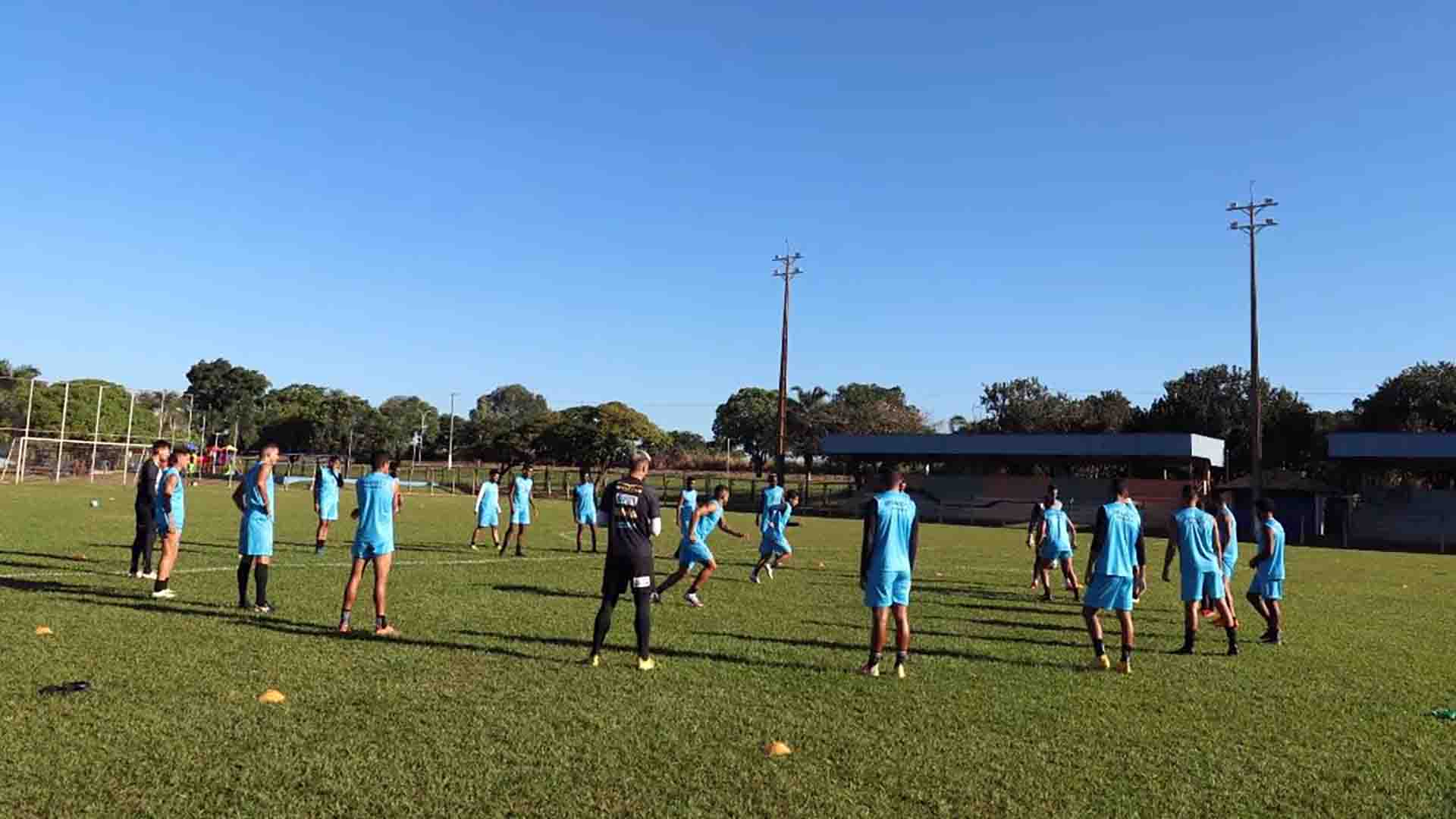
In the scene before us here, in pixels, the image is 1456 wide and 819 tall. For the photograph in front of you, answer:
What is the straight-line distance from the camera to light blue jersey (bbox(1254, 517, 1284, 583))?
12.1m

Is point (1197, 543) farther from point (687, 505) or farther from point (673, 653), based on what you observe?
point (687, 505)

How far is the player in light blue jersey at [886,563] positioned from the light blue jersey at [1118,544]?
210cm

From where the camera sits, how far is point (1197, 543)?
11250 mm

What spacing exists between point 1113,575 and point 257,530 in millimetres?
9024

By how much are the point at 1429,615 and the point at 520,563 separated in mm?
14576

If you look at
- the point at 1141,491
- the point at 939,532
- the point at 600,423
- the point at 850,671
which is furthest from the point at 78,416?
the point at 850,671

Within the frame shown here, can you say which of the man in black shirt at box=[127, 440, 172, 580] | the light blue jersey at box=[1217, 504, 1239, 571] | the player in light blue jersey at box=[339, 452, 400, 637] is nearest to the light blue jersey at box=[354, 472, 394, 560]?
the player in light blue jersey at box=[339, 452, 400, 637]

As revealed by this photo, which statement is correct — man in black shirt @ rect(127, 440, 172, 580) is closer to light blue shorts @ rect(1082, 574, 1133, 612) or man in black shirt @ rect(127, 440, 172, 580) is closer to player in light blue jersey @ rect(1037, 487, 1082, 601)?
light blue shorts @ rect(1082, 574, 1133, 612)

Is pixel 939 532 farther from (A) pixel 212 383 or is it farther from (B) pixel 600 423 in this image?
(A) pixel 212 383

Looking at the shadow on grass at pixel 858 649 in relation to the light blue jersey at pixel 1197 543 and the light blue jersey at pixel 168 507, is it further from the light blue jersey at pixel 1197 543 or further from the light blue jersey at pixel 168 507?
the light blue jersey at pixel 168 507

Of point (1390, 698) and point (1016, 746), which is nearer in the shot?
point (1016, 746)

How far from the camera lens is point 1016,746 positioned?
22.6 ft

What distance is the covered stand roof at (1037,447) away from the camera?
56094 mm

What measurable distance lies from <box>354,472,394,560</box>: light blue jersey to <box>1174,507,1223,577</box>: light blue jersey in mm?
8206
